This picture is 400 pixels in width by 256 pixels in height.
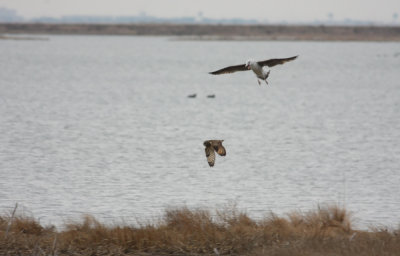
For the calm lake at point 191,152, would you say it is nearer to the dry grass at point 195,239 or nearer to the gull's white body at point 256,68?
Result: the dry grass at point 195,239

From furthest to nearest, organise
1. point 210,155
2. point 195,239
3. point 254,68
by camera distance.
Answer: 1. point 195,239
2. point 210,155
3. point 254,68

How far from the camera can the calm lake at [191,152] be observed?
800 inches

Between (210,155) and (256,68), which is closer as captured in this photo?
(256,68)

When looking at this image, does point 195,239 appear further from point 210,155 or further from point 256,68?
point 256,68

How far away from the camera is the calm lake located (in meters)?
20.3

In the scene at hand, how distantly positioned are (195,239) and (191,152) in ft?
60.1

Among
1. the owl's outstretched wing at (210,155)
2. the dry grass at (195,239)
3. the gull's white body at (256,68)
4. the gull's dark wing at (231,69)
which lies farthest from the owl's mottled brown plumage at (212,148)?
the gull's white body at (256,68)

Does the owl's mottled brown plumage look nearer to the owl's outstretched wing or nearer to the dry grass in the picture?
the owl's outstretched wing

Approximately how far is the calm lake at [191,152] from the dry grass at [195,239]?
2089 mm

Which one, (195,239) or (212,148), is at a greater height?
(212,148)

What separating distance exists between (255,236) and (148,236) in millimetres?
1928

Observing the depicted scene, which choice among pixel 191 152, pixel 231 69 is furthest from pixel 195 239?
Result: pixel 191 152

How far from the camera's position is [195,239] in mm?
12727

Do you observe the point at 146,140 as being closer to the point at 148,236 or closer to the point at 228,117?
the point at 228,117
